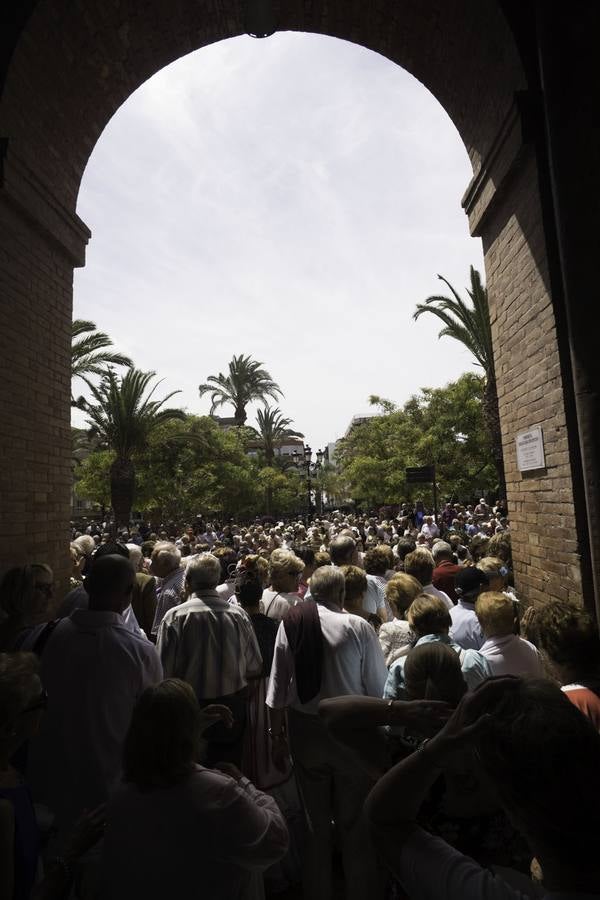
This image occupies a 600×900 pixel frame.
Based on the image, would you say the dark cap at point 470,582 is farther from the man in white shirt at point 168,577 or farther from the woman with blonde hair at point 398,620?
the man in white shirt at point 168,577

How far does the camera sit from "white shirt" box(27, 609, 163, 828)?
238 cm

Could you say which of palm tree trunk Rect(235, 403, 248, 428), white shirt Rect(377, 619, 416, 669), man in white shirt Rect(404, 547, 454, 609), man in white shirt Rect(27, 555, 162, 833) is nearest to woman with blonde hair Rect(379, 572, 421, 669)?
white shirt Rect(377, 619, 416, 669)

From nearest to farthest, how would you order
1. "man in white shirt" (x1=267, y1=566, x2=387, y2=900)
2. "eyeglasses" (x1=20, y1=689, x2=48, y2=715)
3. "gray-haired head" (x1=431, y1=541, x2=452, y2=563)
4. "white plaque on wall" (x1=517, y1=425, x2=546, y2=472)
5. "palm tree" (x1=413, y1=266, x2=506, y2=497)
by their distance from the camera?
1. "eyeglasses" (x1=20, y1=689, x2=48, y2=715)
2. "man in white shirt" (x1=267, y1=566, x2=387, y2=900)
3. "white plaque on wall" (x1=517, y1=425, x2=546, y2=472)
4. "gray-haired head" (x1=431, y1=541, x2=452, y2=563)
5. "palm tree" (x1=413, y1=266, x2=506, y2=497)

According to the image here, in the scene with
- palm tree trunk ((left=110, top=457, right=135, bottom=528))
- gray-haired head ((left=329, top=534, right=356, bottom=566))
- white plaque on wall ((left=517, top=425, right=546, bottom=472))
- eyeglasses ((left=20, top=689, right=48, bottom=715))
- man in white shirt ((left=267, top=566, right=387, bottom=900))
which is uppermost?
palm tree trunk ((left=110, top=457, right=135, bottom=528))

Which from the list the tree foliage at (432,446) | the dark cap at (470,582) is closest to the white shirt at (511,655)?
the dark cap at (470,582)

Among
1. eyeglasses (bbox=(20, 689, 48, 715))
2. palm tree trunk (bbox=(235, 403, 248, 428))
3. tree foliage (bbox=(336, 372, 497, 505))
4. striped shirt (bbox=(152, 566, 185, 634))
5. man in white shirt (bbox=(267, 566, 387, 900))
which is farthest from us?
palm tree trunk (bbox=(235, 403, 248, 428))

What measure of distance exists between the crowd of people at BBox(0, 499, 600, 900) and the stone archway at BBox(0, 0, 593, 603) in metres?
1.41

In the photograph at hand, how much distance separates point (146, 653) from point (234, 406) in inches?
1427

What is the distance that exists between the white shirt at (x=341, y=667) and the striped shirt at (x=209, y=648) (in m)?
0.27

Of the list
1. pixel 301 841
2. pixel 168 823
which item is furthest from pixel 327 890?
pixel 168 823

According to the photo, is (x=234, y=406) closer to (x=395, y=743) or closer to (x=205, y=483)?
(x=205, y=483)

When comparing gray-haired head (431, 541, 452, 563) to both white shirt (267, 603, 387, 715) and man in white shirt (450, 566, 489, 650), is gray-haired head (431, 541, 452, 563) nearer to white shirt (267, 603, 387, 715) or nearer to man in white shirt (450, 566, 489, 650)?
man in white shirt (450, 566, 489, 650)

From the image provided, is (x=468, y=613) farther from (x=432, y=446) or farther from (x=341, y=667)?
(x=432, y=446)

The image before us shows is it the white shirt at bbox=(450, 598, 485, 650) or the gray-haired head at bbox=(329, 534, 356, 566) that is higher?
the gray-haired head at bbox=(329, 534, 356, 566)
